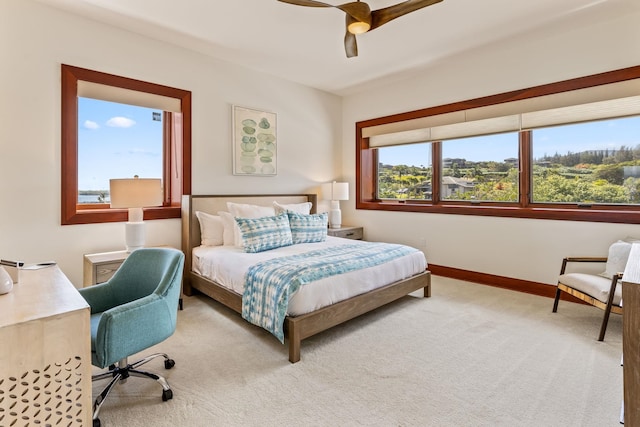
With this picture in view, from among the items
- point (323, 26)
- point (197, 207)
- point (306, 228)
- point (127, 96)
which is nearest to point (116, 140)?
point (127, 96)

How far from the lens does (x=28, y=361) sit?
1.25 meters

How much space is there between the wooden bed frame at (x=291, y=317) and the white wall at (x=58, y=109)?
22 cm

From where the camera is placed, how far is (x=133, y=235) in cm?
330

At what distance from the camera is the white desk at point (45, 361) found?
1.22m

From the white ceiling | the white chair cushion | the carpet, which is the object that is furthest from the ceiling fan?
the white chair cushion

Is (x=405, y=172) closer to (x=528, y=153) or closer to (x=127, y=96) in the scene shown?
(x=528, y=153)

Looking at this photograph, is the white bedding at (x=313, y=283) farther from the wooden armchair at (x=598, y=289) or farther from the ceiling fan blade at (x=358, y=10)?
the ceiling fan blade at (x=358, y=10)

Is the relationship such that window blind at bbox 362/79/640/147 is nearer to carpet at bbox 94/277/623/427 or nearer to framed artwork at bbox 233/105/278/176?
framed artwork at bbox 233/105/278/176

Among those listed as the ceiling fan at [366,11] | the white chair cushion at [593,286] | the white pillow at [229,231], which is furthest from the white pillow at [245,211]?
the white chair cushion at [593,286]

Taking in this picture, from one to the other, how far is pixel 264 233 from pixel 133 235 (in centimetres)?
130

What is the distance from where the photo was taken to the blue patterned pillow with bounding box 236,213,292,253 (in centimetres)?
346

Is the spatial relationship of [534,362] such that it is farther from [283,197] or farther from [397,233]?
[283,197]

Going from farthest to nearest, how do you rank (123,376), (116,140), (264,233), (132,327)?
(116,140)
(264,233)
(123,376)
(132,327)

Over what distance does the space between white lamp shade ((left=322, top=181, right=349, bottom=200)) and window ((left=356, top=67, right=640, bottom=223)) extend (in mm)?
556
